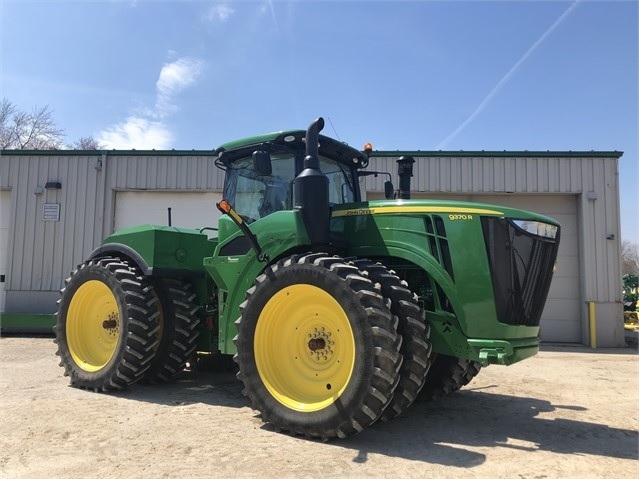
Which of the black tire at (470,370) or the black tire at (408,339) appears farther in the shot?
the black tire at (470,370)

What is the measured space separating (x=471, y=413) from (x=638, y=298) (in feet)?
55.2

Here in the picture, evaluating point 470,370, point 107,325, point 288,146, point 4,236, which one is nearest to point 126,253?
point 107,325

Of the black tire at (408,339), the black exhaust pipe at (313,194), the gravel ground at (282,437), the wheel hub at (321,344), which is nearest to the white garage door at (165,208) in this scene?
the gravel ground at (282,437)

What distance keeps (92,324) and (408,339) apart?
448 centimetres

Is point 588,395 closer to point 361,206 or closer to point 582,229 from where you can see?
point 361,206

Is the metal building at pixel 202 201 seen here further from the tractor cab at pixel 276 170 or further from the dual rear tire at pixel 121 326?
the tractor cab at pixel 276 170

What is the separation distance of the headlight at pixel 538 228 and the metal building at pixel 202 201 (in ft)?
25.9

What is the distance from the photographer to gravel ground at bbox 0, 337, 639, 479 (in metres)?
3.68

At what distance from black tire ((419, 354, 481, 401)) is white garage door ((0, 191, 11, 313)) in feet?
38.6

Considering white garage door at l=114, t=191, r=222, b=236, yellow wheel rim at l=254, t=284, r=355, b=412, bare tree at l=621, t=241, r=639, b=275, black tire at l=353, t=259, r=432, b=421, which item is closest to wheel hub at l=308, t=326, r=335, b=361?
yellow wheel rim at l=254, t=284, r=355, b=412

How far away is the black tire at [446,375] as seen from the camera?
18.2ft

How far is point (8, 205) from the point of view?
13516mm

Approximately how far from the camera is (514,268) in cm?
432

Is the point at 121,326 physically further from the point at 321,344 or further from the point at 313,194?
the point at 313,194
